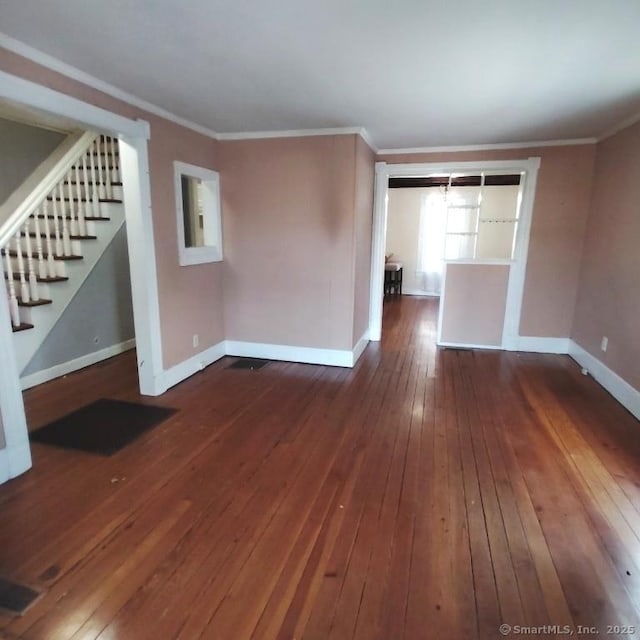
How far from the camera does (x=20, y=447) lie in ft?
7.38

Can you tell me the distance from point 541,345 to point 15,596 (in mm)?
5003

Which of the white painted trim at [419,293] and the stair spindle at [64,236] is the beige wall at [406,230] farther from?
the stair spindle at [64,236]

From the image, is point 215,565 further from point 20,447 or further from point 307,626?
point 20,447

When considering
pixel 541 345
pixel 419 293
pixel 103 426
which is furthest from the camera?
pixel 419 293

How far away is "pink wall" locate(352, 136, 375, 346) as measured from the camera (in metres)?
3.88

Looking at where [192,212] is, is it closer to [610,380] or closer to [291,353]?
[291,353]

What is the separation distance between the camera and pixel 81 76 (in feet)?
8.08

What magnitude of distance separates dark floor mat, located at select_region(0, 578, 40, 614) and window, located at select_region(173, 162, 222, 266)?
2579mm

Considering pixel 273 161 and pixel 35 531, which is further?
pixel 273 161

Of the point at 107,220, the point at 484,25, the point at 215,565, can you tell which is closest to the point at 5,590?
the point at 215,565

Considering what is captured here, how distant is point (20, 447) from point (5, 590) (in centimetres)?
93

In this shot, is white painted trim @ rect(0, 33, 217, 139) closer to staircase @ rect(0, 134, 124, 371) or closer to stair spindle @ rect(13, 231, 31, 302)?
staircase @ rect(0, 134, 124, 371)

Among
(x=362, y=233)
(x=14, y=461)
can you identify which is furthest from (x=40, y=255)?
(x=362, y=233)

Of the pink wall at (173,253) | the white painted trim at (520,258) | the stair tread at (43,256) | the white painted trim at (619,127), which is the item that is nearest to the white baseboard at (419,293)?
the white painted trim at (520,258)
